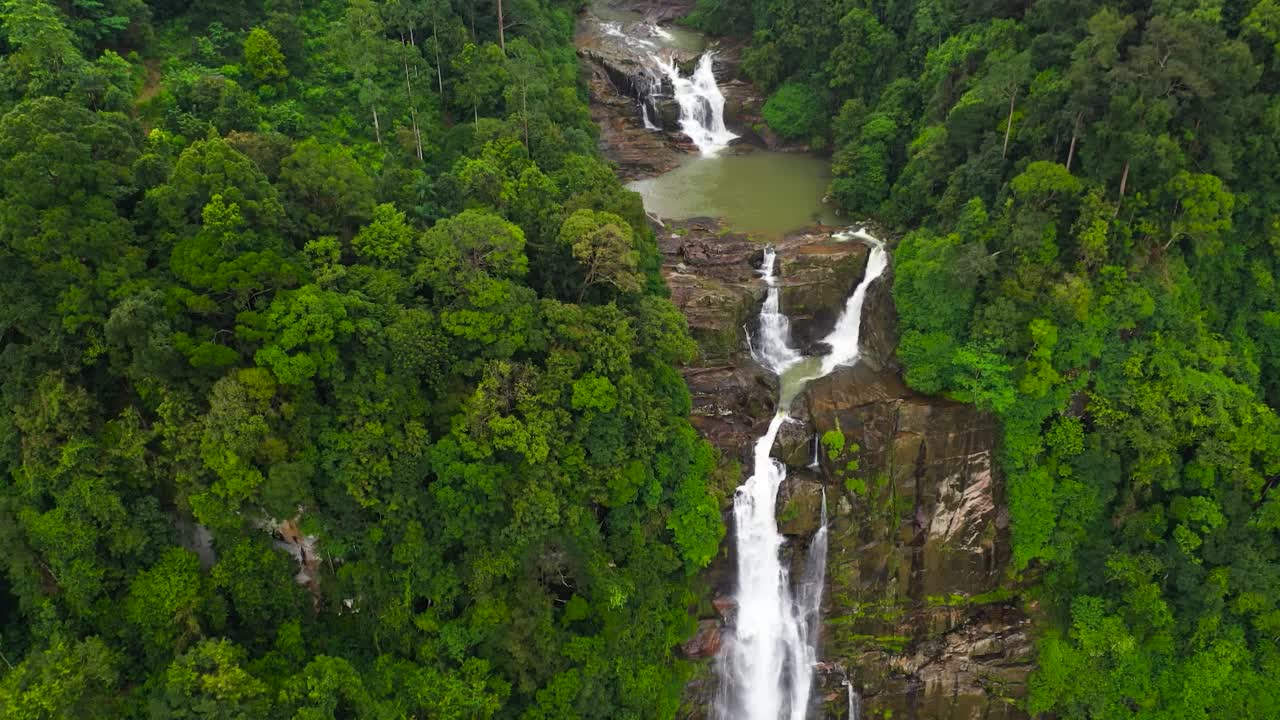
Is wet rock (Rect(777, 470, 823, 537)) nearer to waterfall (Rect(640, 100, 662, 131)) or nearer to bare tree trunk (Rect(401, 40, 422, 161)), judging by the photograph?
bare tree trunk (Rect(401, 40, 422, 161))

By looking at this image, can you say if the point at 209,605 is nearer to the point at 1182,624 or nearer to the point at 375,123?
the point at 375,123

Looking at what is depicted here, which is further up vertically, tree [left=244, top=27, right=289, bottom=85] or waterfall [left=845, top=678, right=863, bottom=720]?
tree [left=244, top=27, right=289, bottom=85]

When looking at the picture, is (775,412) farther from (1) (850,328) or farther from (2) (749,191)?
(2) (749,191)

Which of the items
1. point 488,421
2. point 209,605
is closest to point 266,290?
point 488,421

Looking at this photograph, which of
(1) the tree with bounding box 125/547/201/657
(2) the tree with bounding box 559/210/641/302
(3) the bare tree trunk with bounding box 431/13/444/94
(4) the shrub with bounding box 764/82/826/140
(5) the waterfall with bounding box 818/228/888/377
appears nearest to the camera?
(1) the tree with bounding box 125/547/201/657

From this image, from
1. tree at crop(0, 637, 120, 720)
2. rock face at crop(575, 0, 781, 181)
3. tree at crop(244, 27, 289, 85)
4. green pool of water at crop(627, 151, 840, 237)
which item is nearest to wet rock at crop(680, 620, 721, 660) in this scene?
tree at crop(0, 637, 120, 720)
